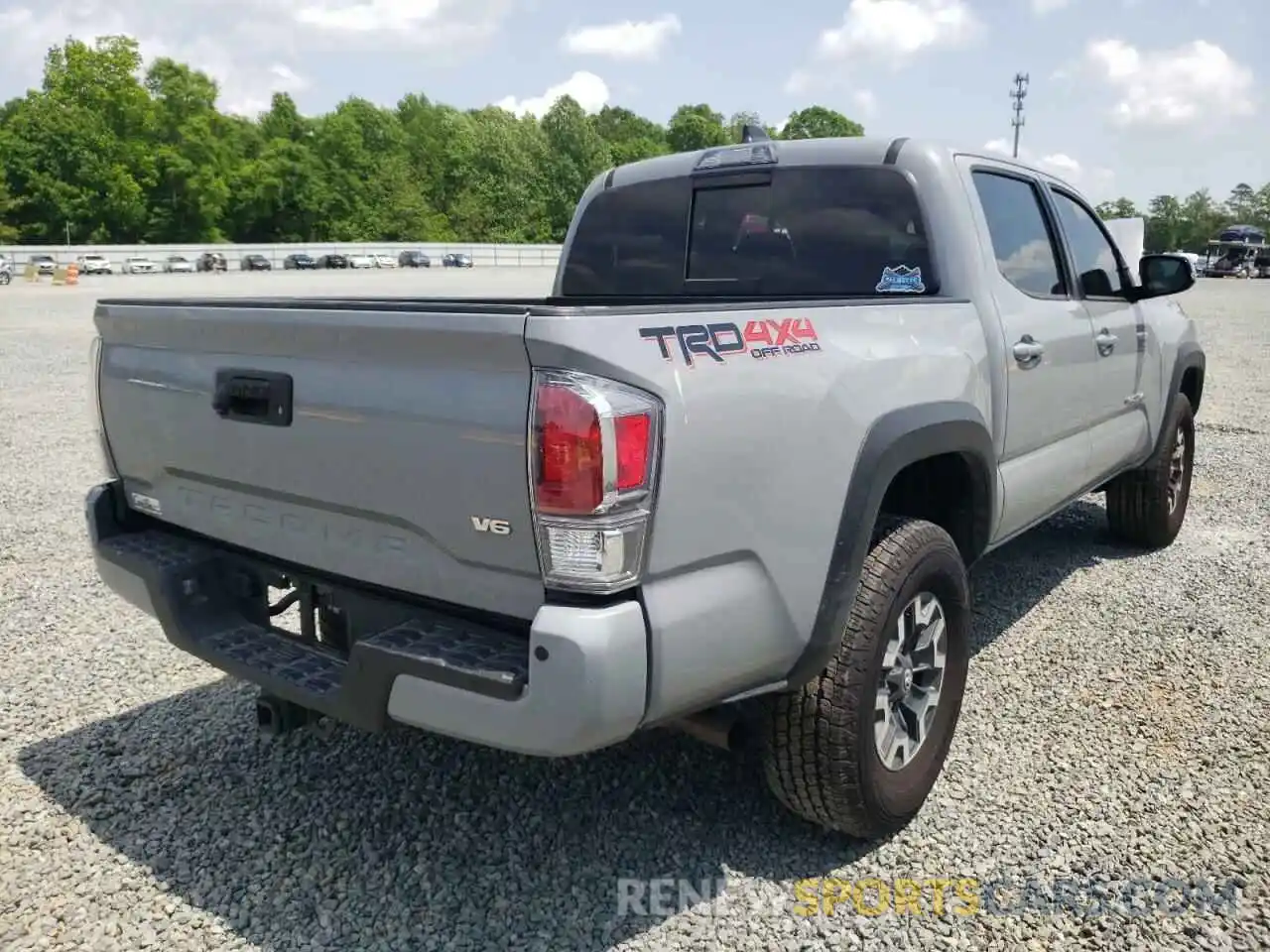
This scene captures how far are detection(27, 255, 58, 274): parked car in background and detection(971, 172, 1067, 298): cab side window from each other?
5461 cm

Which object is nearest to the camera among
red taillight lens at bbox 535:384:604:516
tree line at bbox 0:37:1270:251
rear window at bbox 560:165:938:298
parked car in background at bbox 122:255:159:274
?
red taillight lens at bbox 535:384:604:516

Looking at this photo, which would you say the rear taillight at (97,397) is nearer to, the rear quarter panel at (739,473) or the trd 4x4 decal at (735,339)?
the rear quarter panel at (739,473)

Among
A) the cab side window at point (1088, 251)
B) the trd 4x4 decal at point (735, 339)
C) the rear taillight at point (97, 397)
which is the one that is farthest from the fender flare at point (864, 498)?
the rear taillight at point (97, 397)

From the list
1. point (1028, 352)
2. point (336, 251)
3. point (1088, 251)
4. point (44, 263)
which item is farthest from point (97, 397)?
point (336, 251)

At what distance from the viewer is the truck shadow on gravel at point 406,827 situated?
103 inches

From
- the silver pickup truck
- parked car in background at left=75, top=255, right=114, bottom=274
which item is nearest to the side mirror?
the silver pickup truck

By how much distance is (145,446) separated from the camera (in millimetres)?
2994

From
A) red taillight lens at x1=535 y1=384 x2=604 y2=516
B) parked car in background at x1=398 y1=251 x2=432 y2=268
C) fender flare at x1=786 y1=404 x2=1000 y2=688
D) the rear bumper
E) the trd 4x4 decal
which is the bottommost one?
the rear bumper

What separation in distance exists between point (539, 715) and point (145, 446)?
162 cm

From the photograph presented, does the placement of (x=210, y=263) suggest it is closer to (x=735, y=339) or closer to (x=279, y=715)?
(x=279, y=715)

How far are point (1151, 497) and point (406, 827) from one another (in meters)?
4.28

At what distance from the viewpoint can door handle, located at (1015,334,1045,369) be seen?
11.7ft

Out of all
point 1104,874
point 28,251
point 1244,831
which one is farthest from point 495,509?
point 28,251

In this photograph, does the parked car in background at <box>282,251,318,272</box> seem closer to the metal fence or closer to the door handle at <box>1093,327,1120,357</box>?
the metal fence
